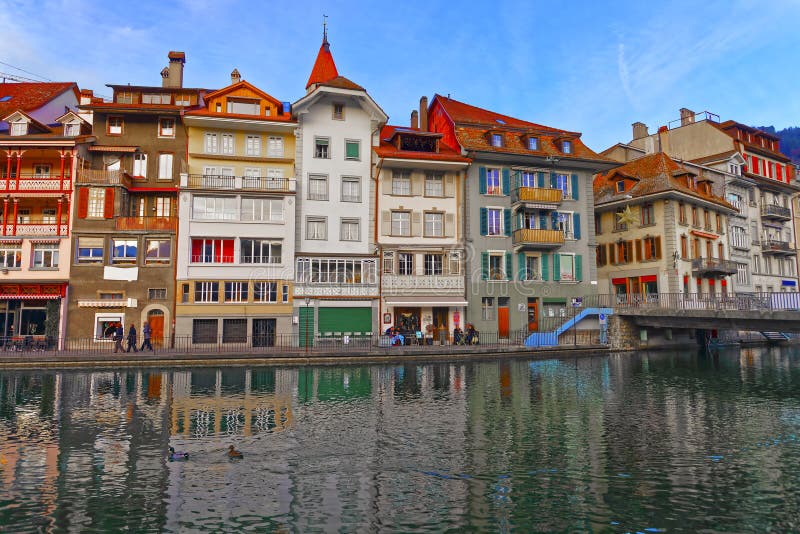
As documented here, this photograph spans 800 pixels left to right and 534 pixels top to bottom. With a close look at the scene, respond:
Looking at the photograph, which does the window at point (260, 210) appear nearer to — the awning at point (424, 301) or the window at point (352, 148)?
the window at point (352, 148)

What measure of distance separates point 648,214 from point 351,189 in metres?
27.3

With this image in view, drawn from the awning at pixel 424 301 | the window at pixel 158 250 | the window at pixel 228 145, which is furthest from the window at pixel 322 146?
the window at pixel 158 250

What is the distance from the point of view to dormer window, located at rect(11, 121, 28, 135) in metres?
39.9

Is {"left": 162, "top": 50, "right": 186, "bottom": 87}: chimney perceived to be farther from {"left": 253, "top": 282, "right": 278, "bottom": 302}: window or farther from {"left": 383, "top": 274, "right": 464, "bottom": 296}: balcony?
{"left": 383, "top": 274, "right": 464, "bottom": 296}: balcony

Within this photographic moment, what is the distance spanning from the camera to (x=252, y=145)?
42344mm

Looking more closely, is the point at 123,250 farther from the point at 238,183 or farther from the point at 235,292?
the point at 238,183

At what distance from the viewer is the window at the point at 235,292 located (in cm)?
3981

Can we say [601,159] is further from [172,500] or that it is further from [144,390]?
[172,500]

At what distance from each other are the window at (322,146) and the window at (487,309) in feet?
54.6

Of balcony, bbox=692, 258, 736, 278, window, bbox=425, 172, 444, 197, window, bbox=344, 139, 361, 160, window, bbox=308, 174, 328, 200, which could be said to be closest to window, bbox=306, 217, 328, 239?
window, bbox=308, 174, 328, 200

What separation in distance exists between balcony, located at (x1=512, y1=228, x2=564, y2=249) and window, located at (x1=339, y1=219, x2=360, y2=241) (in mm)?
12844

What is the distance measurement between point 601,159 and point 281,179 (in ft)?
86.5

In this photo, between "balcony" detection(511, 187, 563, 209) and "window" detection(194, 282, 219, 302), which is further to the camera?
"balcony" detection(511, 187, 563, 209)

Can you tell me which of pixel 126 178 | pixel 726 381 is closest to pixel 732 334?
pixel 726 381
